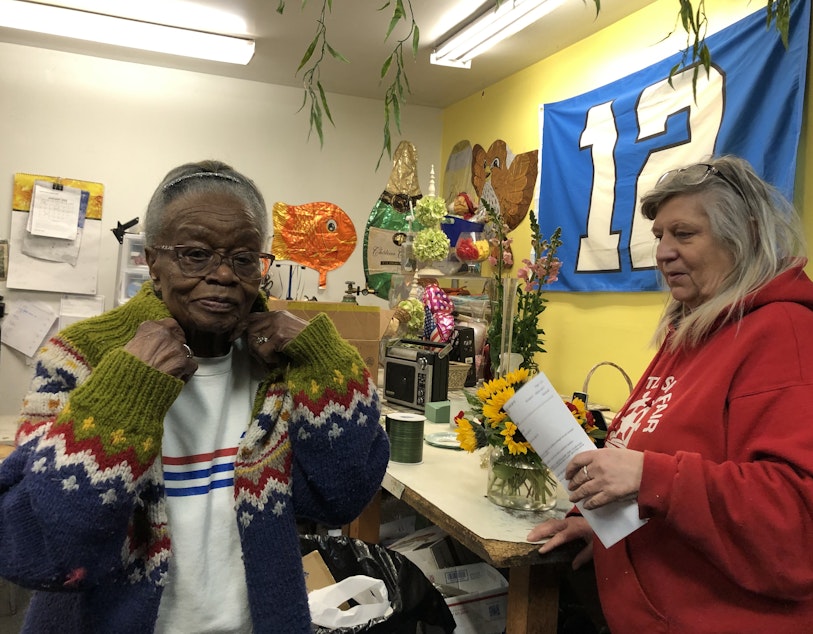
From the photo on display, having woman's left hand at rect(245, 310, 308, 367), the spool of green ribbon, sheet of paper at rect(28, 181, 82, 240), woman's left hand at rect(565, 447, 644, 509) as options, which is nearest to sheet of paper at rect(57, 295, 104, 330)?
sheet of paper at rect(28, 181, 82, 240)

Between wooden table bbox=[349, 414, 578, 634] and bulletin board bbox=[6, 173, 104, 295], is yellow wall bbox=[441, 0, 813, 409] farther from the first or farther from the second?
bulletin board bbox=[6, 173, 104, 295]

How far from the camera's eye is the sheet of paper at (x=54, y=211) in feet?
12.7

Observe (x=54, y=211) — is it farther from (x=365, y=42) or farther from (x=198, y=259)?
(x=198, y=259)

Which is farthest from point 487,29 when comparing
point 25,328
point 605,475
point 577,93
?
point 25,328

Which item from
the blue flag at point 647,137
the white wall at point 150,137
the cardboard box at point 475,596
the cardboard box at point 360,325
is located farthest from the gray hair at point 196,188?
the white wall at point 150,137

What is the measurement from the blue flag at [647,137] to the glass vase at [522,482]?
981mm

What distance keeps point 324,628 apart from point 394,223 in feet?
9.24

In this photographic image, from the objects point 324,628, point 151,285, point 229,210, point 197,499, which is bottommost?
point 324,628

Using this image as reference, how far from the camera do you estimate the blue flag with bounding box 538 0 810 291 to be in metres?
2.26

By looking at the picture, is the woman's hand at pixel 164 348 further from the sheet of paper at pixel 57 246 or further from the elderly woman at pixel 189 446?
the sheet of paper at pixel 57 246

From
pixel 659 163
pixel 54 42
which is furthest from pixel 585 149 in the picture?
pixel 54 42

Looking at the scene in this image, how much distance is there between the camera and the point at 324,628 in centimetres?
130

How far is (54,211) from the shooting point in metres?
3.92

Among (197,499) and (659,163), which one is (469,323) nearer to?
(659,163)
